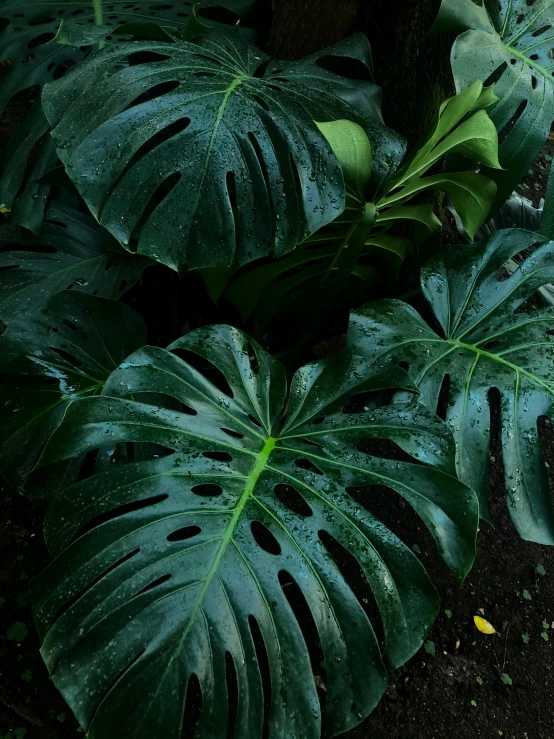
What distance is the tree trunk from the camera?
60.2 inches

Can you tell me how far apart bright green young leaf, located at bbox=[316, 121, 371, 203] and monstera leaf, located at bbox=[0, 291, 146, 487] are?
558 millimetres

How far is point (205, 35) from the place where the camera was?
4.68ft

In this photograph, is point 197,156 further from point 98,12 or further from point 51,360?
point 98,12

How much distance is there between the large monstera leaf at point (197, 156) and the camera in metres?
1.07

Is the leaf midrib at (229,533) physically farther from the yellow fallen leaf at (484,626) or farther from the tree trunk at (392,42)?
the tree trunk at (392,42)

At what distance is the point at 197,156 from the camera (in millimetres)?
1077

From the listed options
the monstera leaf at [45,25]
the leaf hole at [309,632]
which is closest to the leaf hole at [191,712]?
the leaf hole at [309,632]

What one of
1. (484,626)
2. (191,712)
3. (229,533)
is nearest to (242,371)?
(229,533)

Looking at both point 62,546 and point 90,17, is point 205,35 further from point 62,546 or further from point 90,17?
point 62,546

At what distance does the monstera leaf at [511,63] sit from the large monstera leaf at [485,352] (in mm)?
169

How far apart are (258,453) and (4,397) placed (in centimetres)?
58

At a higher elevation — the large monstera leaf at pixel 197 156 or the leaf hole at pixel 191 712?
the large monstera leaf at pixel 197 156

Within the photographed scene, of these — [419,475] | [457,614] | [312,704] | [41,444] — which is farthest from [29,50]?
[457,614]

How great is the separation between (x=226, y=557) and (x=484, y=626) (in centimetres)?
99
